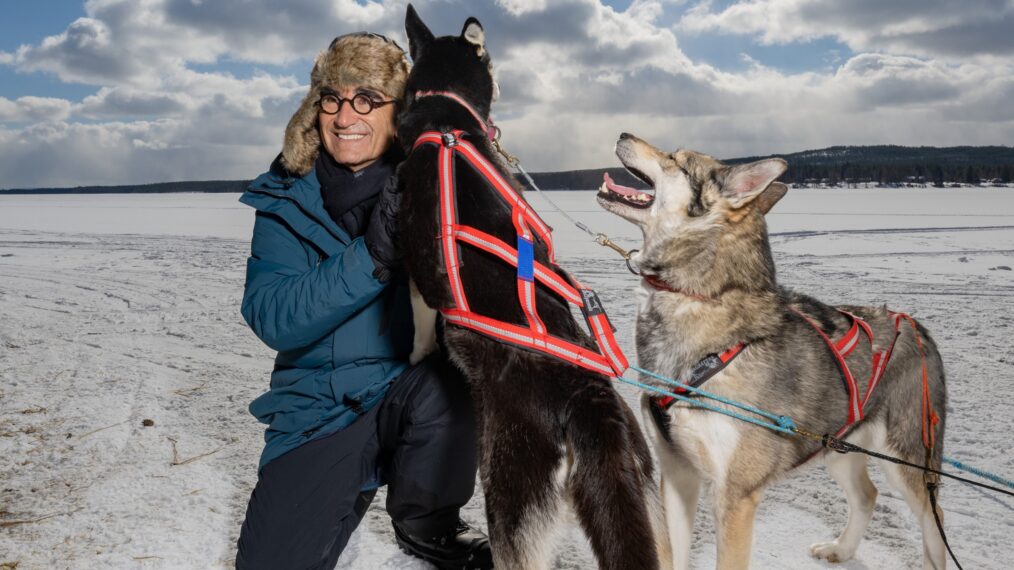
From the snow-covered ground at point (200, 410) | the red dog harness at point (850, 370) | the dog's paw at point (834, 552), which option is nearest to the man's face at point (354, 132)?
the red dog harness at point (850, 370)

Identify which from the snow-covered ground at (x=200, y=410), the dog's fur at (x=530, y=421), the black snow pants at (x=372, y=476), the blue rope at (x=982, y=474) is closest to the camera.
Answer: the dog's fur at (x=530, y=421)

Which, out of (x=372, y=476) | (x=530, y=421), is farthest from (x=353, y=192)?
(x=530, y=421)

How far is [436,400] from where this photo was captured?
2686mm

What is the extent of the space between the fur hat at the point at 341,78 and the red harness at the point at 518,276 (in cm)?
68

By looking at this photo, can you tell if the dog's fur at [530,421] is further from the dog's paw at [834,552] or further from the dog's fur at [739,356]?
the dog's paw at [834,552]

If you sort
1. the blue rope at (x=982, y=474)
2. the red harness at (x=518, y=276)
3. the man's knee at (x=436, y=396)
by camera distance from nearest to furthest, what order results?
the red harness at (x=518, y=276), the blue rope at (x=982, y=474), the man's knee at (x=436, y=396)

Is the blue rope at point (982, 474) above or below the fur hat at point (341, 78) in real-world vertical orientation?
below

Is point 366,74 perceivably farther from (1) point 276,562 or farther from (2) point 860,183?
(2) point 860,183

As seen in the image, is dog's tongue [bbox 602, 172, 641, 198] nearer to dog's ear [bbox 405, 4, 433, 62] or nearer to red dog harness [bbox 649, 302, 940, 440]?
red dog harness [bbox 649, 302, 940, 440]

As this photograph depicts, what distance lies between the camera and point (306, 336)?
96.9 inches

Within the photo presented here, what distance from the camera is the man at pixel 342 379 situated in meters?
2.54

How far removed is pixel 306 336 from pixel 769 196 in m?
1.77

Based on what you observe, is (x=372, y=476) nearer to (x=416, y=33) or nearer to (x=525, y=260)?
(x=525, y=260)

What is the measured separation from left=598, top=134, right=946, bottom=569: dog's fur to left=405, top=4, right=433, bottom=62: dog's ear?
0.91m
